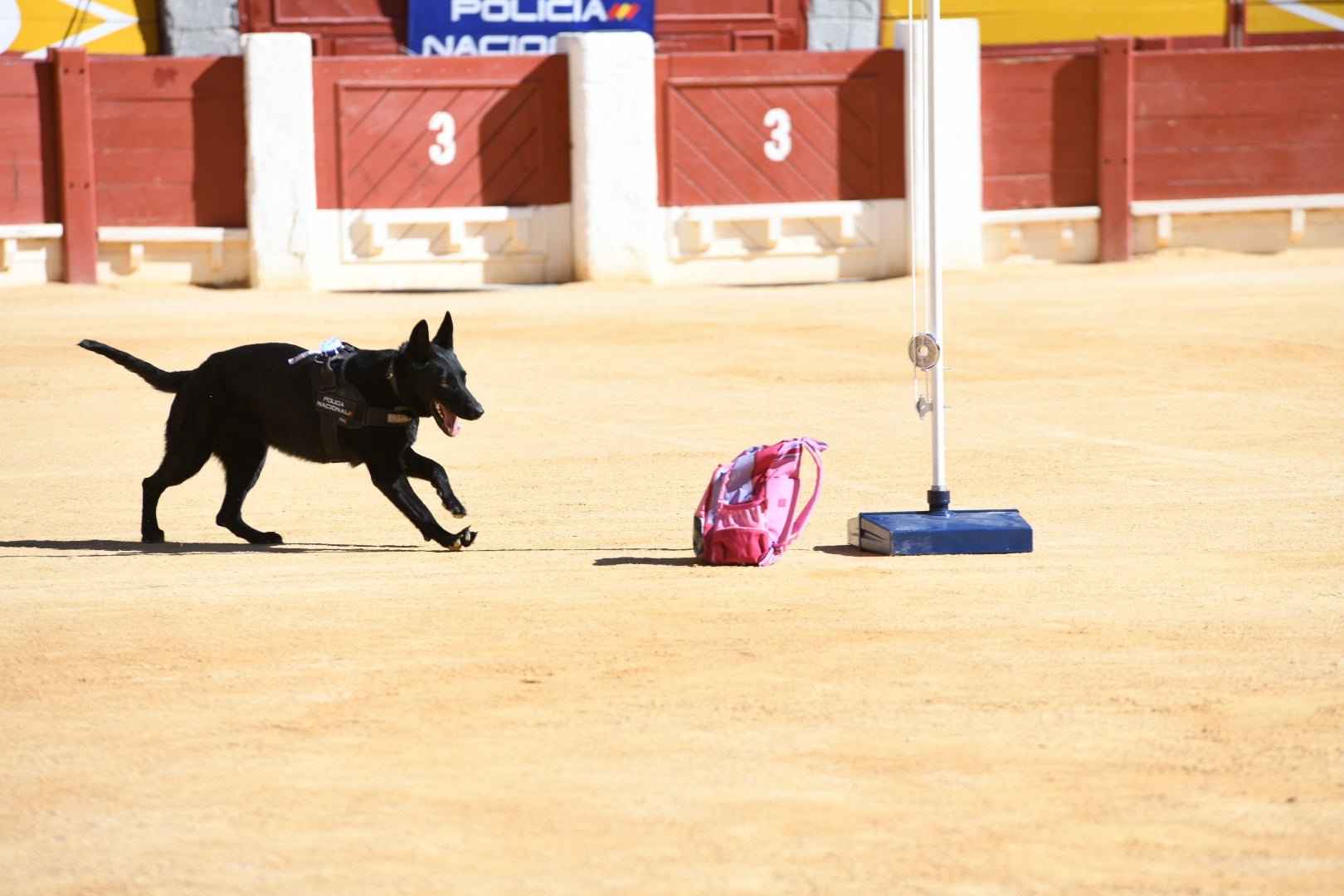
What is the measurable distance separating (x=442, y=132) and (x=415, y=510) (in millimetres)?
10051

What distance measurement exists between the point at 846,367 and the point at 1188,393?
2331 mm

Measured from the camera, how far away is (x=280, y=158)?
51.9ft

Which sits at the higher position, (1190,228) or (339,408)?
(1190,228)

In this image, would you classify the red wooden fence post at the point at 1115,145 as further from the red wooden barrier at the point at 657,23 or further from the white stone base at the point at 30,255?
the white stone base at the point at 30,255

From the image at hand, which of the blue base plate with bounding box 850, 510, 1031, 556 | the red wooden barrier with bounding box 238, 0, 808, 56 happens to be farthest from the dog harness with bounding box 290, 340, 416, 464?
the red wooden barrier with bounding box 238, 0, 808, 56

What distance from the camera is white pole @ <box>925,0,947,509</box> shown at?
6449 mm

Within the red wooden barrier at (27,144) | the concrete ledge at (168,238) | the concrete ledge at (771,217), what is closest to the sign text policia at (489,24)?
the concrete ledge at (771,217)

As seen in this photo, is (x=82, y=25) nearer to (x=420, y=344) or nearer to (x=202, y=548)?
(x=202, y=548)

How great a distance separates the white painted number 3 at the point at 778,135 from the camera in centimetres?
1648

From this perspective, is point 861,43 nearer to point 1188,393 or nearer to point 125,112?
point 125,112

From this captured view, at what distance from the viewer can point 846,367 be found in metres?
12.4

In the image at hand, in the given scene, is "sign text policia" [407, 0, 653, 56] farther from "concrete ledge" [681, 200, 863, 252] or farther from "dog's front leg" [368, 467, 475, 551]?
"dog's front leg" [368, 467, 475, 551]

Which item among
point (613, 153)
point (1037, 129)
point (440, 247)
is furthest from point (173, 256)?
point (1037, 129)

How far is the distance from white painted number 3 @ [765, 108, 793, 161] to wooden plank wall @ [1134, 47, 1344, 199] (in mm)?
3412
